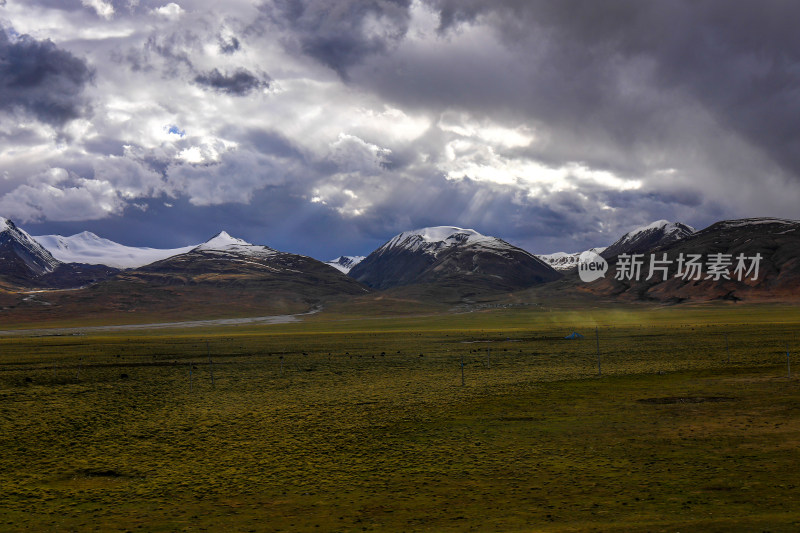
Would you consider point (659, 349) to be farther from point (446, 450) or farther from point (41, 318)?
point (41, 318)

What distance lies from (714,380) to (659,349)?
83.4ft

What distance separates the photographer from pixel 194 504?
1745 centimetres

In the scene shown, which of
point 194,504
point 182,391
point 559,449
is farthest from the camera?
point 182,391

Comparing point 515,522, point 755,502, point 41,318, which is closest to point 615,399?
point 755,502

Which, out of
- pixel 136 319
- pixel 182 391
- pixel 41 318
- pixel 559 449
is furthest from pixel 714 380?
pixel 41 318

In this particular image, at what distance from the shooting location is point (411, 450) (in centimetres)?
2302

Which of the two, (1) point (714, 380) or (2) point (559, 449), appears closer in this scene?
(2) point (559, 449)

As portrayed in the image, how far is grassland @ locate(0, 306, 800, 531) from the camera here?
15.8 meters

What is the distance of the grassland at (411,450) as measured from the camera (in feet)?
51.7

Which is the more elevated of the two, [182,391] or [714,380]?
[714,380]

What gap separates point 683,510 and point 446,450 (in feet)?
31.7

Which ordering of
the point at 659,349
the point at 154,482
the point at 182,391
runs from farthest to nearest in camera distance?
the point at 659,349
the point at 182,391
the point at 154,482

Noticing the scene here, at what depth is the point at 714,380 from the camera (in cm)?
3806

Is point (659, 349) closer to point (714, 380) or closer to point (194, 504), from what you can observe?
point (714, 380)
